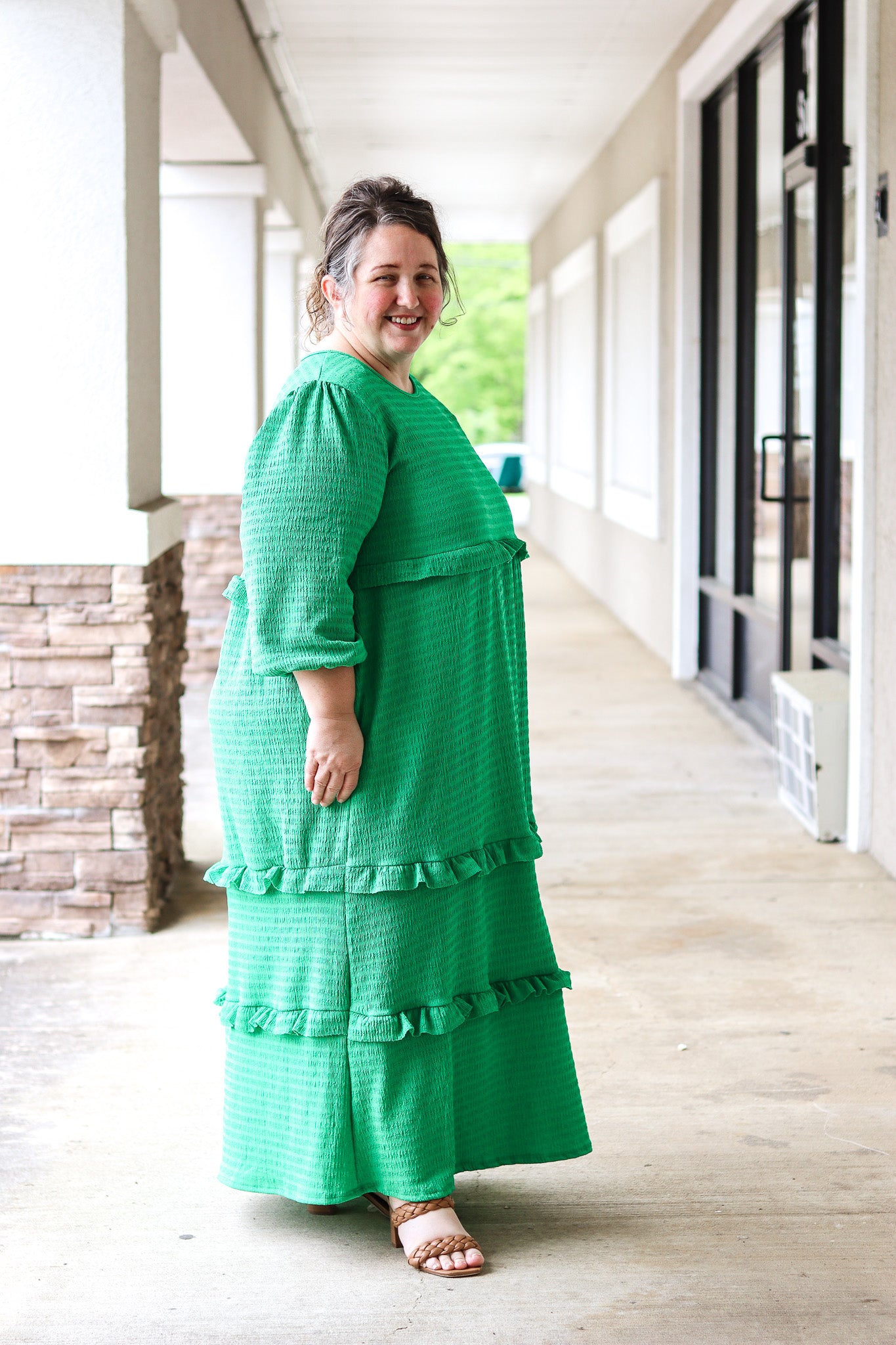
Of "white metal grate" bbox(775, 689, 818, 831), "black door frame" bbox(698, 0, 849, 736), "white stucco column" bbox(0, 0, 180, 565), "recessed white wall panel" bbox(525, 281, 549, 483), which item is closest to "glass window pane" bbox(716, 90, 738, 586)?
"black door frame" bbox(698, 0, 849, 736)

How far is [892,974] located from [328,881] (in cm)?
186

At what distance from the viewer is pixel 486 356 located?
3534cm

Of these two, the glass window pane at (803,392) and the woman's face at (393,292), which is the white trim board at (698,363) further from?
the woman's face at (393,292)

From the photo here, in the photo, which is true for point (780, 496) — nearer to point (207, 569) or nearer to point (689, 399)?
point (689, 399)

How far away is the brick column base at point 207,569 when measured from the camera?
7680mm

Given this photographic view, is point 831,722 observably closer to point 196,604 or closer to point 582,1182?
point 582,1182

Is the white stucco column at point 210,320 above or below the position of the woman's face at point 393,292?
above

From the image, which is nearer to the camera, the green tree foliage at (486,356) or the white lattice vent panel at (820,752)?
the white lattice vent panel at (820,752)

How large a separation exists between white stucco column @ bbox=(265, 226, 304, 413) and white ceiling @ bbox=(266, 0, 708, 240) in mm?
753

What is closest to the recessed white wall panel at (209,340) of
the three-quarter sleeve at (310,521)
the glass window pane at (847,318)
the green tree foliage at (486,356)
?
the glass window pane at (847,318)

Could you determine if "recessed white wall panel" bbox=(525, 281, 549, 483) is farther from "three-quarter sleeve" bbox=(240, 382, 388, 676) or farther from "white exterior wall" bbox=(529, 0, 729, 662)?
"three-quarter sleeve" bbox=(240, 382, 388, 676)

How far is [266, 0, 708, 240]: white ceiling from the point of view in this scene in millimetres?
6941

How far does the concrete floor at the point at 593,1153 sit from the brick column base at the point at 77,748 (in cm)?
14

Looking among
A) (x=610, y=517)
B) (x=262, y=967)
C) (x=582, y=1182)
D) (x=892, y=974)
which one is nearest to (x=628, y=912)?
(x=892, y=974)
